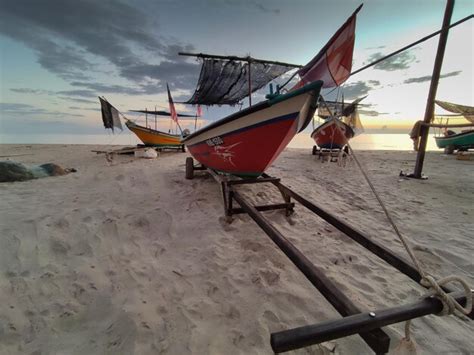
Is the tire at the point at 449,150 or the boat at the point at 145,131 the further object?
the tire at the point at 449,150

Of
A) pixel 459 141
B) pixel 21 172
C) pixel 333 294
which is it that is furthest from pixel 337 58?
pixel 459 141

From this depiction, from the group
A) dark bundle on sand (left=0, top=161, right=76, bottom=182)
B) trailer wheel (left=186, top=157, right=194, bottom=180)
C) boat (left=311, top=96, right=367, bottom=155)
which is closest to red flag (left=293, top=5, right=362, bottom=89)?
trailer wheel (left=186, top=157, right=194, bottom=180)

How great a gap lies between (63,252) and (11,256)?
0.48 m

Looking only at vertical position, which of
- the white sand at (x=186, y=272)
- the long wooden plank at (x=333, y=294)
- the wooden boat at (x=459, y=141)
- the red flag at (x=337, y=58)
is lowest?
the white sand at (x=186, y=272)

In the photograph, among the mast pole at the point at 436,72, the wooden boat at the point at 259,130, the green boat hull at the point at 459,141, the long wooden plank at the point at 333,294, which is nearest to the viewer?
the long wooden plank at the point at 333,294

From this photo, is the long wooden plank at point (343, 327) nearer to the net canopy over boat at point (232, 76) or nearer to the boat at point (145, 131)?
the net canopy over boat at point (232, 76)

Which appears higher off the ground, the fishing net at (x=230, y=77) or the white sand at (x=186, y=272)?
the fishing net at (x=230, y=77)

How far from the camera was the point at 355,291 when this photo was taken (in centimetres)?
204

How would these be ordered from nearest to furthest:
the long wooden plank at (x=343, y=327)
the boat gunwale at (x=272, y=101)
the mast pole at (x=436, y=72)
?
the long wooden plank at (x=343, y=327) → the boat gunwale at (x=272, y=101) → the mast pole at (x=436, y=72)

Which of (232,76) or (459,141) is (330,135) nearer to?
(232,76)

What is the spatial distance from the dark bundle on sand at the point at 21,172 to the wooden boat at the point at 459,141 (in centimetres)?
1977

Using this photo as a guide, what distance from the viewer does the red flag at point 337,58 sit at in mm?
2775

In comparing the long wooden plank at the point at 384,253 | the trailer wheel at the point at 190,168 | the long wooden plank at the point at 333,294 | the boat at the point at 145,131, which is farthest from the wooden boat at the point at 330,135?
the long wooden plank at the point at 333,294

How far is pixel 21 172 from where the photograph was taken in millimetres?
5379
